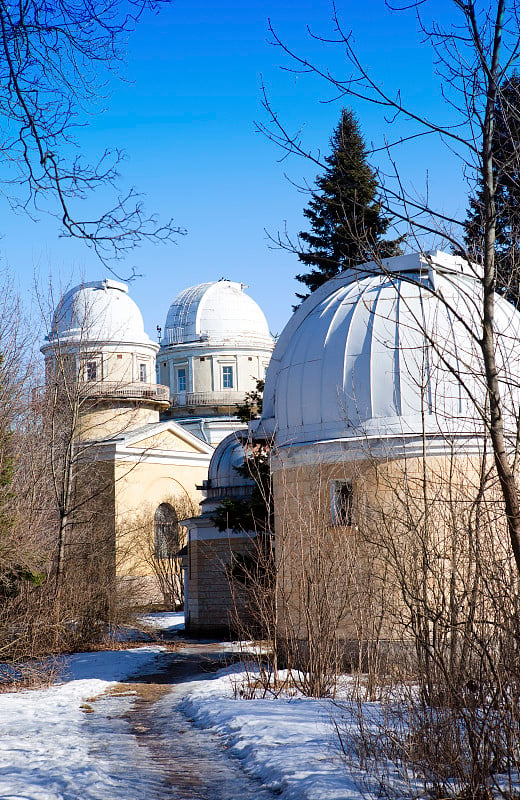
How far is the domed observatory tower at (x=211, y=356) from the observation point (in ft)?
174

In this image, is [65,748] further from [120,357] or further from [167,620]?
[120,357]

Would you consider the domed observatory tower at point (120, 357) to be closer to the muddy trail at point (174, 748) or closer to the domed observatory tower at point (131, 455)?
the domed observatory tower at point (131, 455)

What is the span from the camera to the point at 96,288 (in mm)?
48594

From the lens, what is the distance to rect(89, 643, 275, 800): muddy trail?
7711 mm

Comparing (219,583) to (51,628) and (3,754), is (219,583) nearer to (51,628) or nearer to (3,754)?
(51,628)

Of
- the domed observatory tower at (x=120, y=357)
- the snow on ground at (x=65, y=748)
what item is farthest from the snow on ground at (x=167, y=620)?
the snow on ground at (x=65, y=748)

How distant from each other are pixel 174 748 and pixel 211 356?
148 ft

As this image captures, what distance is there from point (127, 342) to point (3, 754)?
38.4 meters

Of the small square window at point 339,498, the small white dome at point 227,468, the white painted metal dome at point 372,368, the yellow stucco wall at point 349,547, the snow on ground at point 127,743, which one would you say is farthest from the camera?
the small white dome at point 227,468

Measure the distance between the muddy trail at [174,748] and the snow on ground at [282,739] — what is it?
15 cm

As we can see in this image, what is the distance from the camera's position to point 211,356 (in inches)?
2140

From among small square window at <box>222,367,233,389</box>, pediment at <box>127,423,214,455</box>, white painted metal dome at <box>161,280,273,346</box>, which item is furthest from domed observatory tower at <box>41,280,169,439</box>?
small square window at <box>222,367,233,389</box>

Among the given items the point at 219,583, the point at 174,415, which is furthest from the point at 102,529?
the point at 174,415

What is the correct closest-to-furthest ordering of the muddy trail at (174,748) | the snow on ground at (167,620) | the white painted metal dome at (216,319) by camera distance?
the muddy trail at (174,748) < the snow on ground at (167,620) < the white painted metal dome at (216,319)
